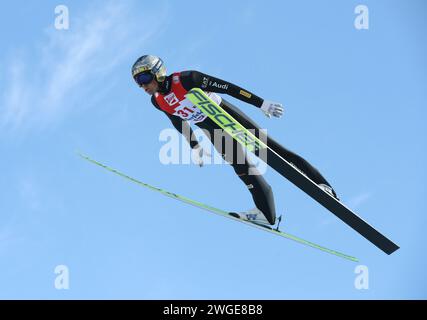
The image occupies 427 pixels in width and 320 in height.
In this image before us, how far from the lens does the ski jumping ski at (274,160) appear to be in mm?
13719

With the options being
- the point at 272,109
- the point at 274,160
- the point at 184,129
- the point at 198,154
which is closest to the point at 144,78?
the point at 184,129

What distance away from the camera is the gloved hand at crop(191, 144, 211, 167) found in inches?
603

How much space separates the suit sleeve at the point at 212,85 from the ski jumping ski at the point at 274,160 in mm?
159

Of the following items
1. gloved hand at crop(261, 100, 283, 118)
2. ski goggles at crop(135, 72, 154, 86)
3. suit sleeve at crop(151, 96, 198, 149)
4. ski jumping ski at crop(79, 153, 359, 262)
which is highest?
ski goggles at crop(135, 72, 154, 86)

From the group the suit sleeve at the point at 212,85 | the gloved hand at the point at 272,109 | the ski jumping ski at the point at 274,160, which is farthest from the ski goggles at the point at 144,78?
the gloved hand at the point at 272,109

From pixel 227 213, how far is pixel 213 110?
2292 mm

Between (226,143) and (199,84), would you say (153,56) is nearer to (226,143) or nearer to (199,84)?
(199,84)

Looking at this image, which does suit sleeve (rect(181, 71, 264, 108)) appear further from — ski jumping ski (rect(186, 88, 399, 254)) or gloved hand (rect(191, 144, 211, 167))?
gloved hand (rect(191, 144, 211, 167))

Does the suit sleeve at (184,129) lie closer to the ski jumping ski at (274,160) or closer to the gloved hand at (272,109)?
the ski jumping ski at (274,160)

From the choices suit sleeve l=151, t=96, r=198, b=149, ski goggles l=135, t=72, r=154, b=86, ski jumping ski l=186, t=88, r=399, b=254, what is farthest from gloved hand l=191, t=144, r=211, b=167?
ski goggles l=135, t=72, r=154, b=86

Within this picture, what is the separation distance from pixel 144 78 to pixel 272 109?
8.68 ft

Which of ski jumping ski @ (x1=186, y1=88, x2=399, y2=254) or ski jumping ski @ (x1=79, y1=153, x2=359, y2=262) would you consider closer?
ski jumping ski @ (x1=186, y1=88, x2=399, y2=254)

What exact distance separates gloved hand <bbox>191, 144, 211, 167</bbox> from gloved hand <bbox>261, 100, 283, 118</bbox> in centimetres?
211

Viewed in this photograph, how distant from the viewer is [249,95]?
14.0m
